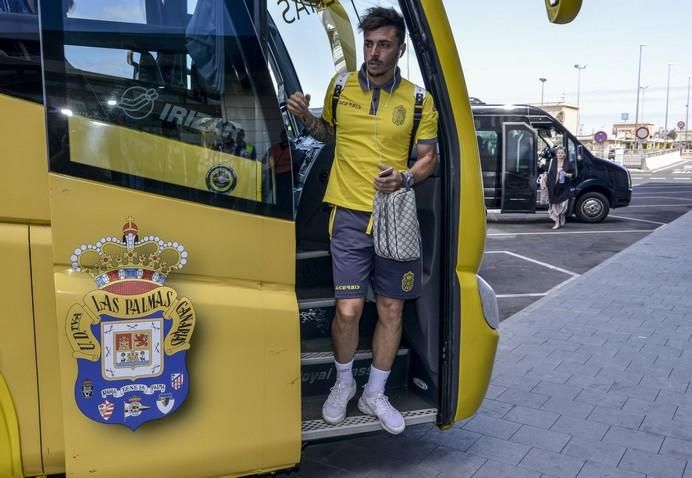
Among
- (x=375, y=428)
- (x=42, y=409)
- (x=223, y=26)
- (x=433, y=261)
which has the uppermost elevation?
(x=223, y=26)

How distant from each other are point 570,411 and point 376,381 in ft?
5.74

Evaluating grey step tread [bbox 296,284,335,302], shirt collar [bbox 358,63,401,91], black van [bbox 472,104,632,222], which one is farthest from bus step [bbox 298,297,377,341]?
black van [bbox 472,104,632,222]

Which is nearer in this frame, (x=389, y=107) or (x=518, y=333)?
(x=389, y=107)

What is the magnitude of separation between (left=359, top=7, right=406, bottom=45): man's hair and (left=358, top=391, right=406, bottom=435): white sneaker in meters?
1.68

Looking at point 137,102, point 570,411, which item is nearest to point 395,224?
point 137,102

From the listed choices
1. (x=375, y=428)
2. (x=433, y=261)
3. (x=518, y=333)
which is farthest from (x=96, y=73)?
(x=518, y=333)

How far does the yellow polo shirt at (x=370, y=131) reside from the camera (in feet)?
10.1

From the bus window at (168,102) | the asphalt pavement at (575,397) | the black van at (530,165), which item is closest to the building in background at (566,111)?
the black van at (530,165)

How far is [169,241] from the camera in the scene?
8.35 feet

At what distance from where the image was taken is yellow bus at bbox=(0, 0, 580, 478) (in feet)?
7.88

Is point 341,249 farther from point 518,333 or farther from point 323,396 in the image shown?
point 518,333

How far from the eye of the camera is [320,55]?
416cm

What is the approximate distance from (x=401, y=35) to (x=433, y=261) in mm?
1081

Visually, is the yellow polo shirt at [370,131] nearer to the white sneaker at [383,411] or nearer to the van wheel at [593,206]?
the white sneaker at [383,411]
